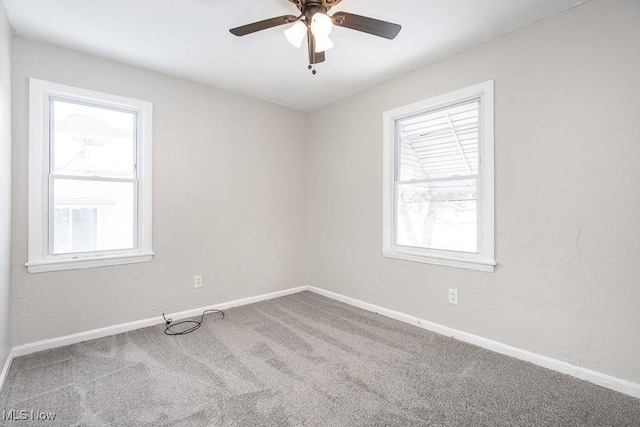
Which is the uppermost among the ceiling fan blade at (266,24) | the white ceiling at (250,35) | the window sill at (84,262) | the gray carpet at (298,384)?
the white ceiling at (250,35)

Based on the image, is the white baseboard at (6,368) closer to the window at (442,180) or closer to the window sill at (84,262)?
the window sill at (84,262)

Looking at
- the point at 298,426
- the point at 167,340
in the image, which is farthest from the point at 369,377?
the point at 167,340

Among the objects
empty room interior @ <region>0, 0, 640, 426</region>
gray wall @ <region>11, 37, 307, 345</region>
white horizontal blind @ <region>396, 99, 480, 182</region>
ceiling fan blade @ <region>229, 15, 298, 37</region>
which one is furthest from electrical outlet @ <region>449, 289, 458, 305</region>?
ceiling fan blade @ <region>229, 15, 298, 37</region>

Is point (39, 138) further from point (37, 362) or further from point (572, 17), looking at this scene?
point (572, 17)

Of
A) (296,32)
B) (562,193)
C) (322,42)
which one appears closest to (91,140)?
(296,32)

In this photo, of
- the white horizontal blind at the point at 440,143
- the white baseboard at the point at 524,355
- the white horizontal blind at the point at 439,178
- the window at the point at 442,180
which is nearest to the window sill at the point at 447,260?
the window at the point at 442,180

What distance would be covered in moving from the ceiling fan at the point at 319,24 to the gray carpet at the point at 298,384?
2.19m

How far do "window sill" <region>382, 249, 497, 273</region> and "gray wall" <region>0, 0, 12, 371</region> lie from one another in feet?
10.0

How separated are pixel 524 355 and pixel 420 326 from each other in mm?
850

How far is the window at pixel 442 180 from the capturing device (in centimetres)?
247

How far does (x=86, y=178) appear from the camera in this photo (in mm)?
2623

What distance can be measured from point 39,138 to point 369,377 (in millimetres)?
3119

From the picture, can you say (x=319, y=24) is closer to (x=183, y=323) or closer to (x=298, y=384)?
(x=298, y=384)

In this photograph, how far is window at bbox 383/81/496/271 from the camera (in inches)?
97.1
